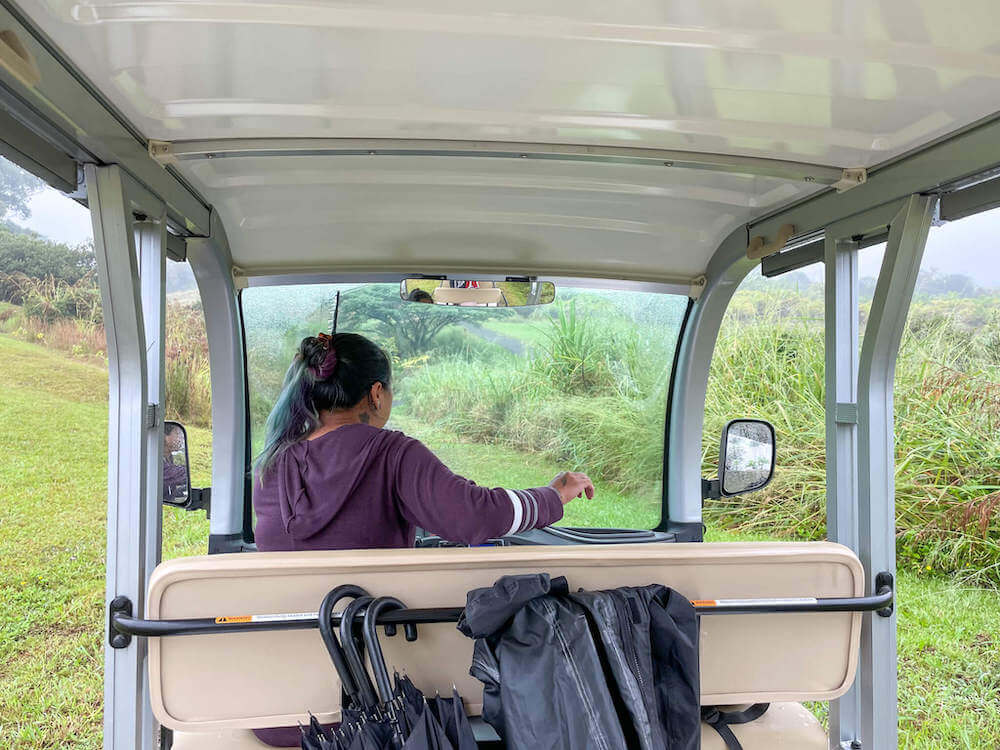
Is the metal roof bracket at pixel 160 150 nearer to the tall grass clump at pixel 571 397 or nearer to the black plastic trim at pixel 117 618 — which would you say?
the black plastic trim at pixel 117 618

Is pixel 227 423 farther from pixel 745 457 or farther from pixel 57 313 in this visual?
pixel 57 313

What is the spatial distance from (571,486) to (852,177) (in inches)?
47.7

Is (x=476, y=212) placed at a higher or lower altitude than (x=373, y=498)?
higher

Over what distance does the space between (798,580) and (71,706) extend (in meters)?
7.08

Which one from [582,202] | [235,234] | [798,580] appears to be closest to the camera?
[798,580]

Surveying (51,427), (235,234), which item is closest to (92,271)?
(51,427)

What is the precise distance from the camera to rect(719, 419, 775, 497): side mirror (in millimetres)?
3287

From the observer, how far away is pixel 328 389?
90.5 inches

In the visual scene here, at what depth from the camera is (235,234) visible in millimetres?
2738

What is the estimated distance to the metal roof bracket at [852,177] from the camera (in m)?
2.04

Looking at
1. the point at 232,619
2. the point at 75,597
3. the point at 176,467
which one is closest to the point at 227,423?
the point at 176,467

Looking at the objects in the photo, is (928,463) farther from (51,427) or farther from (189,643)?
(51,427)

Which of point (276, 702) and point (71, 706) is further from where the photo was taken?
point (71, 706)

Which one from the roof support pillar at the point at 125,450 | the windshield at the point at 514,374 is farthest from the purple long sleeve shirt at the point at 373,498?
the windshield at the point at 514,374
